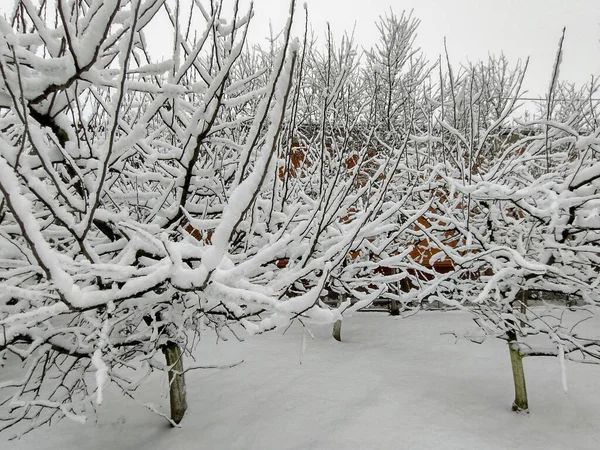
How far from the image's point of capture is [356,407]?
421 centimetres

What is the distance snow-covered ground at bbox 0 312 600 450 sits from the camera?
3615mm

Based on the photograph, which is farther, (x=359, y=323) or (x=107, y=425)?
(x=359, y=323)

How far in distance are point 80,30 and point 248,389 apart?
14.1 ft

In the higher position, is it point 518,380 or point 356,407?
point 518,380

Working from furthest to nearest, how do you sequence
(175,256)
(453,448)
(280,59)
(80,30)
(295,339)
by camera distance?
(295,339) < (453,448) < (80,30) < (175,256) < (280,59)

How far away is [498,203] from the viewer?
12.8ft

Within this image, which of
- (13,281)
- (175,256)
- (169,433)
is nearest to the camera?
(175,256)

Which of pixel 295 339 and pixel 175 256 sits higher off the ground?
pixel 175 256

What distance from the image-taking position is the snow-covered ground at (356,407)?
3615mm

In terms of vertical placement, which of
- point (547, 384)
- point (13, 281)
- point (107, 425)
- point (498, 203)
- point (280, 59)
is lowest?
point (107, 425)

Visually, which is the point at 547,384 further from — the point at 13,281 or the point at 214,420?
the point at 13,281

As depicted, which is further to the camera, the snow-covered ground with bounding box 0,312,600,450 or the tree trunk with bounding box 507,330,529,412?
the tree trunk with bounding box 507,330,529,412

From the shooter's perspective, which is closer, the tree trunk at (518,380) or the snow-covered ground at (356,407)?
the snow-covered ground at (356,407)

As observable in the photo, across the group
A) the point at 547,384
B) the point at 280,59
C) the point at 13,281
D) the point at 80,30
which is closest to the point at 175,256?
the point at 280,59
